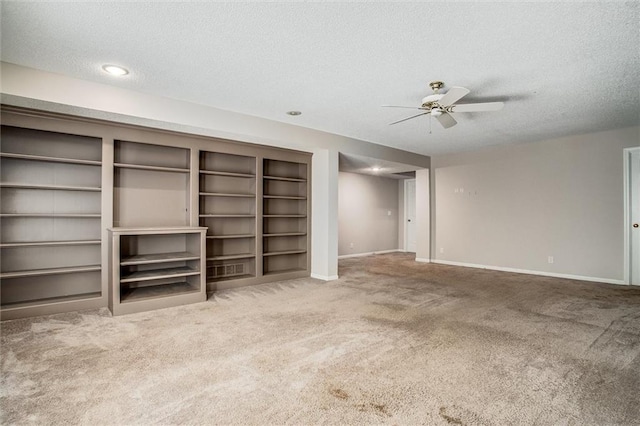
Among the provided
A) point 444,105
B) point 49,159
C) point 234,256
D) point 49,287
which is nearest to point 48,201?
point 49,159

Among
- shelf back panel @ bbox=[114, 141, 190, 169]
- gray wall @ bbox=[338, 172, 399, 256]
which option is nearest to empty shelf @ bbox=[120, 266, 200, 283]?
shelf back panel @ bbox=[114, 141, 190, 169]

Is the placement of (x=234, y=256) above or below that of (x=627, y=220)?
below

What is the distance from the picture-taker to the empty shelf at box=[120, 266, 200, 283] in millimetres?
3643

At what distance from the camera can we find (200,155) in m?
4.76

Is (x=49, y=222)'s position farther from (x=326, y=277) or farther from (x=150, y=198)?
(x=326, y=277)

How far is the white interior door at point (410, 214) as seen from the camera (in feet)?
30.4

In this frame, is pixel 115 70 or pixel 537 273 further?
pixel 537 273

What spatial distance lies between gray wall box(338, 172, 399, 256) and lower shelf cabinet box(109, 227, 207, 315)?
14.0 ft

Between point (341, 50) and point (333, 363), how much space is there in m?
2.46

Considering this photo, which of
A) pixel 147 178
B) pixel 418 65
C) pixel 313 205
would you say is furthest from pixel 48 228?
pixel 418 65

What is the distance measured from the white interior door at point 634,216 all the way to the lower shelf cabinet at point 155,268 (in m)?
6.43

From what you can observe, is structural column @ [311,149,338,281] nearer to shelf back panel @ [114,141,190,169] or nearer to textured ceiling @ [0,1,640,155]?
textured ceiling @ [0,1,640,155]

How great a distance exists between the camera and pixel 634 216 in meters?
5.02

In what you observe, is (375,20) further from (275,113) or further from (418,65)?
(275,113)
